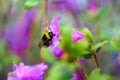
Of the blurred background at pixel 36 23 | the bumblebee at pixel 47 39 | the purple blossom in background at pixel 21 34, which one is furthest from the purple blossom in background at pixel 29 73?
the purple blossom in background at pixel 21 34

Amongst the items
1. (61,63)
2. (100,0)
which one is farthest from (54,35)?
(100,0)

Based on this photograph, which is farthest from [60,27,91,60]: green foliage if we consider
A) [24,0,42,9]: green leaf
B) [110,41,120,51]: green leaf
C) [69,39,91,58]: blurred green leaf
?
[24,0,42,9]: green leaf

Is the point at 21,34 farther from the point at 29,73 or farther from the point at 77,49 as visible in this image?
the point at 77,49

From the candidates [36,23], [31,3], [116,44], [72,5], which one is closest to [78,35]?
[116,44]

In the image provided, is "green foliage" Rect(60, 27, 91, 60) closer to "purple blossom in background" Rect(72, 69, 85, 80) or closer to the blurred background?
"purple blossom in background" Rect(72, 69, 85, 80)

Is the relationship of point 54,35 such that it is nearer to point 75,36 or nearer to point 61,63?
point 75,36

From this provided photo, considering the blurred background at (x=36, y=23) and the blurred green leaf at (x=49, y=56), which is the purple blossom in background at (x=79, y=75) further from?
the blurred background at (x=36, y=23)
